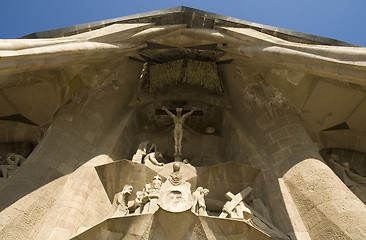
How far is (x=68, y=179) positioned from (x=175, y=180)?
2085 mm

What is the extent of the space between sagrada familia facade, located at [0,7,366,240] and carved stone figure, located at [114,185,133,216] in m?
0.03

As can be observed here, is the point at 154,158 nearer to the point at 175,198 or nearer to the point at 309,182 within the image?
the point at 175,198

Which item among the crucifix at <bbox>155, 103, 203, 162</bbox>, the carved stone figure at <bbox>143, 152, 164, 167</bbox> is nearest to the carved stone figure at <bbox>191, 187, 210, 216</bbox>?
the carved stone figure at <bbox>143, 152, 164, 167</bbox>

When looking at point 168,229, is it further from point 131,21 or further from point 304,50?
point 131,21

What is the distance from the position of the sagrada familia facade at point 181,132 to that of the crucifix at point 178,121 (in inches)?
1.1

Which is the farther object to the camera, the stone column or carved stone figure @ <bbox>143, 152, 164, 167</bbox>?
carved stone figure @ <bbox>143, 152, 164, 167</bbox>

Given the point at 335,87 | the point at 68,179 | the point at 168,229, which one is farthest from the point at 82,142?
the point at 335,87

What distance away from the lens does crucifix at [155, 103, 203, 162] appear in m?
9.23

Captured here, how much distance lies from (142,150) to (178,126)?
1.04m

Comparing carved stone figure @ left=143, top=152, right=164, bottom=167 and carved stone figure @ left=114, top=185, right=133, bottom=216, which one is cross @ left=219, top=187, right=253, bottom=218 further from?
carved stone figure @ left=143, top=152, right=164, bottom=167

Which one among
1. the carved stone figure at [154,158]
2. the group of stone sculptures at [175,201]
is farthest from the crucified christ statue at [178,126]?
the group of stone sculptures at [175,201]

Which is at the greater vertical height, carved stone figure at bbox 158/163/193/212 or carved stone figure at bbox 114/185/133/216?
carved stone figure at bbox 114/185/133/216

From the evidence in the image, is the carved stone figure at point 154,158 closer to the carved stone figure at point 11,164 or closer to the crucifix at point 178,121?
the crucifix at point 178,121

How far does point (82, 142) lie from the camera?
28.8 ft
